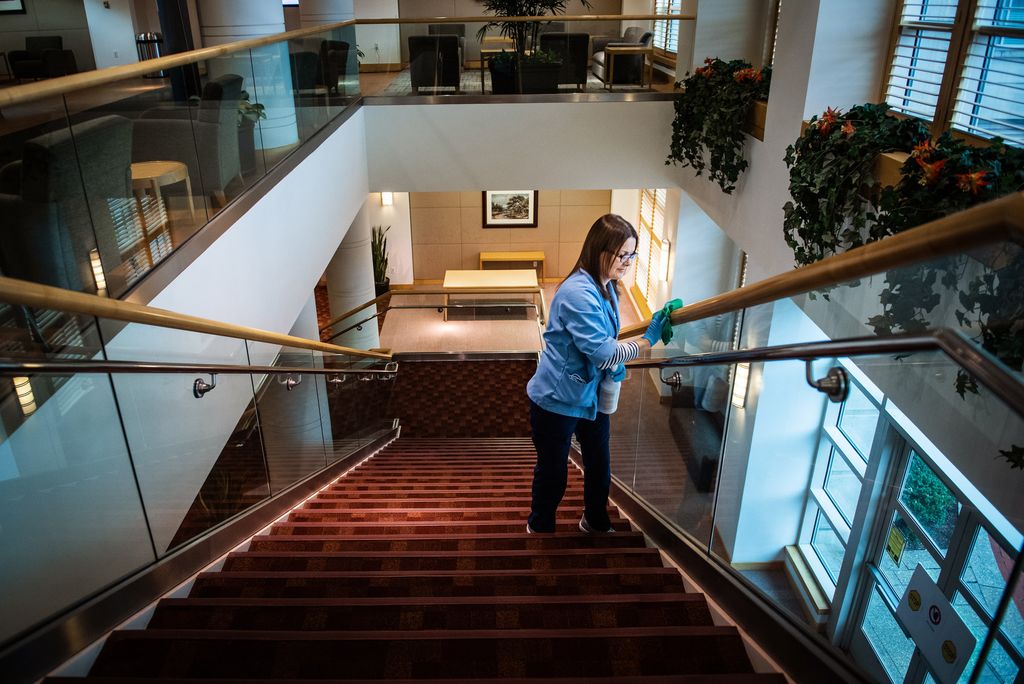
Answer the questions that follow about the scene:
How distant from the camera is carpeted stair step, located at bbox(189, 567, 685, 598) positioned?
8.64 ft

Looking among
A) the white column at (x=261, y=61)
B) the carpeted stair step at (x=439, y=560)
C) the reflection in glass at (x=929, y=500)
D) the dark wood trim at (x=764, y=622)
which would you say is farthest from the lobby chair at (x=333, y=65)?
the reflection in glass at (x=929, y=500)

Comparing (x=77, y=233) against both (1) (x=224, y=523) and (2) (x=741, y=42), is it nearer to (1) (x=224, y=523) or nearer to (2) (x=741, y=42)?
(1) (x=224, y=523)

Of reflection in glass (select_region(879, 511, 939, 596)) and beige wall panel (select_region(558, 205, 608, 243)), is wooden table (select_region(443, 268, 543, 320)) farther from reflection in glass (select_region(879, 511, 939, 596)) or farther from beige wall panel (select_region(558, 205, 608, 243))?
reflection in glass (select_region(879, 511, 939, 596))

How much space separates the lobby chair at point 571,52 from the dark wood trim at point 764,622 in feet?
22.9

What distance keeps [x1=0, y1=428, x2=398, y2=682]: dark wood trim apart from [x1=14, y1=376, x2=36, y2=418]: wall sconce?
61 cm

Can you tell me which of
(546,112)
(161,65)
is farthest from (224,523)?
(546,112)

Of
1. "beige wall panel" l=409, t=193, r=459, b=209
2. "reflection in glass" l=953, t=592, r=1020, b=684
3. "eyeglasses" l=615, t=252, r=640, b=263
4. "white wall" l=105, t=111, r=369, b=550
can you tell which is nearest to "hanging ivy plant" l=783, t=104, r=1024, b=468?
"reflection in glass" l=953, t=592, r=1020, b=684

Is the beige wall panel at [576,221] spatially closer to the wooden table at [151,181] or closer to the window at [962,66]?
the window at [962,66]

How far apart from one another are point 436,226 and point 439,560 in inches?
487

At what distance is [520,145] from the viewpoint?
29.8ft

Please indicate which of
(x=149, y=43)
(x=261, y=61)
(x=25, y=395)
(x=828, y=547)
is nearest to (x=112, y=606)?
(x=25, y=395)

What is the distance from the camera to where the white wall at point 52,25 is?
37.3 ft

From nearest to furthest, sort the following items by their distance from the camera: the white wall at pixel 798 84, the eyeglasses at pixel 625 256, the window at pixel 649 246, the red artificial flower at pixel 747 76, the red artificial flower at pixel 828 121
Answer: the eyeglasses at pixel 625 256 → the red artificial flower at pixel 828 121 → the white wall at pixel 798 84 → the red artificial flower at pixel 747 76 → the window at pixel 649 246

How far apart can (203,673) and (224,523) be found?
1.34 m
